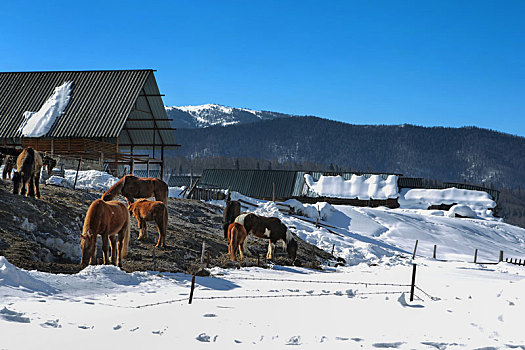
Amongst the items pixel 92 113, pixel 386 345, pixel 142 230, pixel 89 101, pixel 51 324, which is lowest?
pixel 51 324

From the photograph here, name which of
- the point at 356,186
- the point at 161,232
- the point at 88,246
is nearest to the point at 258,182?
the point at 356,186

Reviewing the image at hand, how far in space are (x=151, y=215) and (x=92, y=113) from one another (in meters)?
17.9

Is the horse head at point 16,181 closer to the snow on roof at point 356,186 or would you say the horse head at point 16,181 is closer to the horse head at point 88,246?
the horse head at point 88,246

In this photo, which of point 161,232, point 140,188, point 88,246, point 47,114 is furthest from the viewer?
point 47,114

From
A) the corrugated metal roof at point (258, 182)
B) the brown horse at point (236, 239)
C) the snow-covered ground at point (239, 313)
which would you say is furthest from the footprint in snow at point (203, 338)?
the corrugated metal roof at point (258, 182)

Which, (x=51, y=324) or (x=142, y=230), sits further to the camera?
(x=142, y=230)

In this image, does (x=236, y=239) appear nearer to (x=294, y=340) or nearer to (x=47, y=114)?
(x=294, y=340)

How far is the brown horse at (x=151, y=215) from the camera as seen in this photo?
15109 millimetres

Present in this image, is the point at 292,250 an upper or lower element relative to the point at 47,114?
lower

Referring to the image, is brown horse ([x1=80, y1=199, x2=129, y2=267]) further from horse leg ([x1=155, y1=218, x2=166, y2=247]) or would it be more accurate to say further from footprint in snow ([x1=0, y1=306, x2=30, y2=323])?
footprint in snow ([x1=0, y1=306, x2=30, y2=323])

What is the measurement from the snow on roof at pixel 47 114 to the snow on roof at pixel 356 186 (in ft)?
94.9

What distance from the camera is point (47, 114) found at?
1238 inches

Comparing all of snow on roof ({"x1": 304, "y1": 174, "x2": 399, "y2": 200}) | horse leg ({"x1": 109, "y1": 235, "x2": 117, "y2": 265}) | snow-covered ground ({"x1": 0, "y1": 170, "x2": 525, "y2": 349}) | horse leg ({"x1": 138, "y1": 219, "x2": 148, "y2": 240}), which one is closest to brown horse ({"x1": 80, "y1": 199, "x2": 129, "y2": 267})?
horse leg ({"x1": 109, "y1": 235, "x2": 117, "y2": 265})

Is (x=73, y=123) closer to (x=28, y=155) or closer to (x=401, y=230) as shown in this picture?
(x=28, y=155)
